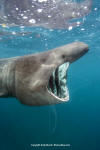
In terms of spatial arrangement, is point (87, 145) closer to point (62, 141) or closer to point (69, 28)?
point (62, 141)

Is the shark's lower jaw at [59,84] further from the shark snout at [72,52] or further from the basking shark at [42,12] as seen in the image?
the basking shark at [42,12]

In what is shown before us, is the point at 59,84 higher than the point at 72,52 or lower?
lower

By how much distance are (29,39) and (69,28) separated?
5.57 meters

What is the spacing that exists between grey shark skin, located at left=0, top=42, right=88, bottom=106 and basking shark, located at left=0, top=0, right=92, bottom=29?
722cm

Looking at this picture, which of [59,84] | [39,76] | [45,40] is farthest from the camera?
[45,40]

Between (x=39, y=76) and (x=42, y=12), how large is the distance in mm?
9277

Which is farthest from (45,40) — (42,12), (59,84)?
(59,84)

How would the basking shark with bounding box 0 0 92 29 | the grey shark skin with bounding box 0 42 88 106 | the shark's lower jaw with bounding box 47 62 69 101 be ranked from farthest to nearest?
the basking shark with bounding box 0 0 92 29 → the shark's lower jaw with bounding box 47 62 69 101 → the grey shark skin with bounding box 0 42 88 106

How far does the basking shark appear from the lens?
10.7m

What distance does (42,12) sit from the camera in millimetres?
12203

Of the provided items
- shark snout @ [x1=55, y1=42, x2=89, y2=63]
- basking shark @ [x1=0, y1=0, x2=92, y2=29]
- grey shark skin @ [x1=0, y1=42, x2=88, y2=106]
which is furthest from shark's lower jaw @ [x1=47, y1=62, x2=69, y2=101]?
basking shark @ [x1=0, y1=0, x2=92, y2=29]

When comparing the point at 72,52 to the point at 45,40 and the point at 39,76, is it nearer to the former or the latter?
the point at 39,76

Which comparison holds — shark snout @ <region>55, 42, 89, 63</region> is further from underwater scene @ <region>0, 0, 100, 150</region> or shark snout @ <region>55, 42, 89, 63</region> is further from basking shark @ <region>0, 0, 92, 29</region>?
basking shark @ <region>0, 0, 92, 29</region>

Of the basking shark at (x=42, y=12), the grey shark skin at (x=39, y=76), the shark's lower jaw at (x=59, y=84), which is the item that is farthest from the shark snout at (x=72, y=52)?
the basking shark at (x=42, y=12)
